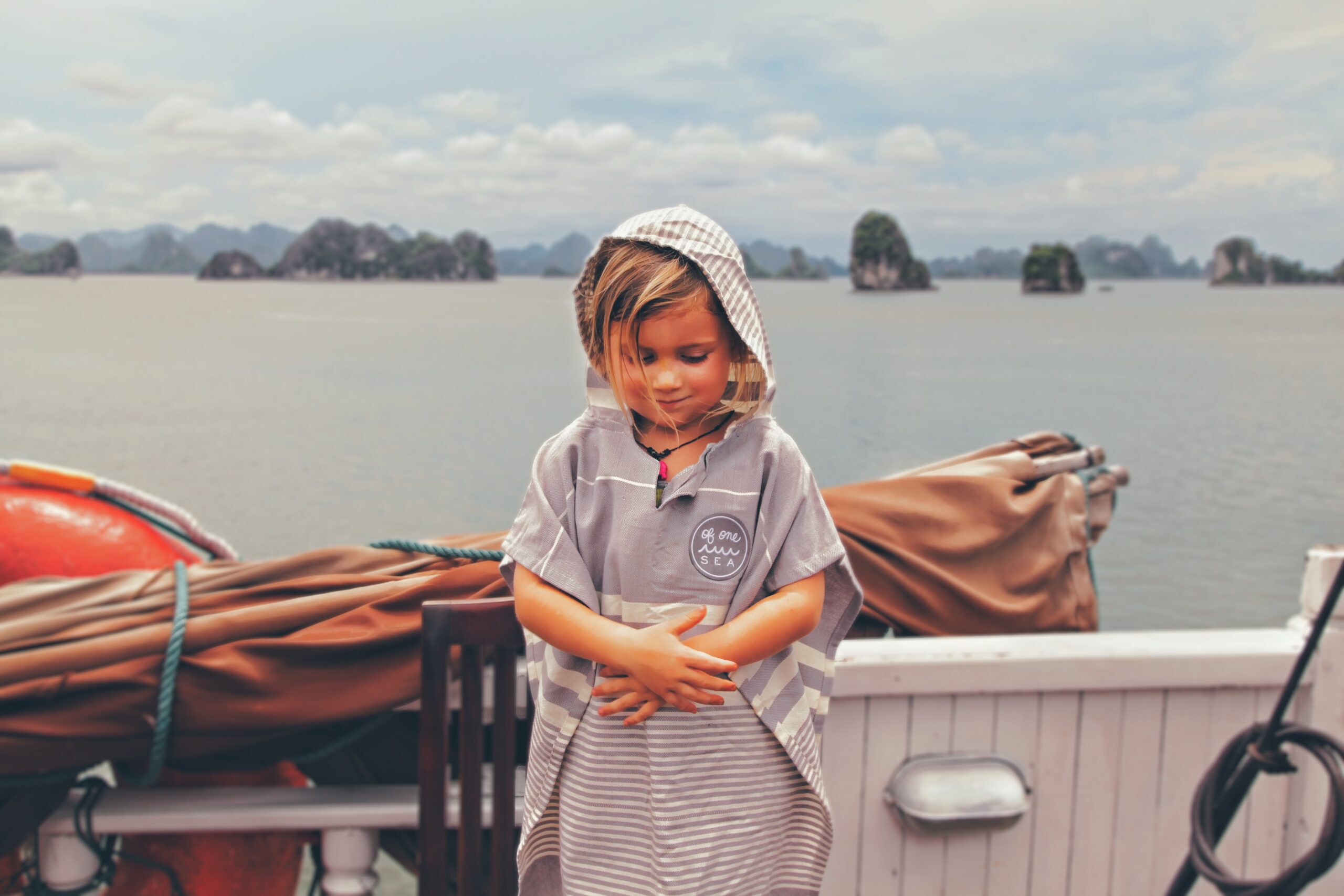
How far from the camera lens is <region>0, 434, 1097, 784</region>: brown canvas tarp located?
223cm

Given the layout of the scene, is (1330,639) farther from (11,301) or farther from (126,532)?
(11,301)

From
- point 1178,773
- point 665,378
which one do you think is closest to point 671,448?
point 665,378

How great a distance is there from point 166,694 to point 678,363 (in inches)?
56.7

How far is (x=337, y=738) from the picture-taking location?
242cm

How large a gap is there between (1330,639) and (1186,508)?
1470 cm

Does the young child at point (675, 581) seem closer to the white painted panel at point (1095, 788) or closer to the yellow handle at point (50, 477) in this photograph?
the white painted panel at point (1095, 788)

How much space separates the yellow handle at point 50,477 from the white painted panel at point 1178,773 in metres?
2.94

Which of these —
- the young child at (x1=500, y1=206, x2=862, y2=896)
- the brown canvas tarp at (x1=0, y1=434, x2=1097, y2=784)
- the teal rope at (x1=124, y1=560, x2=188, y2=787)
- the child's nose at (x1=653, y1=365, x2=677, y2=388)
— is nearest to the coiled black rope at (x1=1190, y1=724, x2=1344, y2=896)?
the brown canvas tarp at (x1=0, y1=434, x2=1097, y2=784)

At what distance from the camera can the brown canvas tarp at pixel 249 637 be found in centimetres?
223

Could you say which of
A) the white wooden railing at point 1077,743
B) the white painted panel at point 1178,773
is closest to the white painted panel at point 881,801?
the white wooden railing at point 1077,743

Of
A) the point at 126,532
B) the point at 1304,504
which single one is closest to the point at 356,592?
the point at 126,532

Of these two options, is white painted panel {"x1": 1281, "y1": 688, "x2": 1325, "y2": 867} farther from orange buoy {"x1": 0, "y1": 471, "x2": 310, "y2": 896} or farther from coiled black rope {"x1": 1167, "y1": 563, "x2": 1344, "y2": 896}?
orange buoy {"x1": 0, "y1": 471, "x2": 310, "y2": 896}

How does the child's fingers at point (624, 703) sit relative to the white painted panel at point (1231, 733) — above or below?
above

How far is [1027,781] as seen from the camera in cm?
246
